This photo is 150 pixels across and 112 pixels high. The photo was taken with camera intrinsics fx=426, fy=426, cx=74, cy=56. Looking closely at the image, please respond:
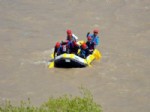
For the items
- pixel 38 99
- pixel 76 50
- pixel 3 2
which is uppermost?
pixel 3 2

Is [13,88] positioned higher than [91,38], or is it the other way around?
[91,38]

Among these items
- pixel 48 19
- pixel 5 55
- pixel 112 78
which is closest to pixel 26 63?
pixel 5 55

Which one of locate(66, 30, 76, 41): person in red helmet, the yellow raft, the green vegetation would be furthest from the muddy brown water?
the green vegetation

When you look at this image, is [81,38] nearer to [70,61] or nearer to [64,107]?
[70,61]

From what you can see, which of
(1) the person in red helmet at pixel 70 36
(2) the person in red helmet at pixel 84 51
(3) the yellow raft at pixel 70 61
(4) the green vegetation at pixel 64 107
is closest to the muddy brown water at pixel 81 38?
(3) the yellow raft at pixel 70 61

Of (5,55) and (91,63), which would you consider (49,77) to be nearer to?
A: (91,63)

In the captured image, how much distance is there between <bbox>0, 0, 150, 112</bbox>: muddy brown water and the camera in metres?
13.4

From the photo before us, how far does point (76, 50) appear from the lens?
50.1 ft

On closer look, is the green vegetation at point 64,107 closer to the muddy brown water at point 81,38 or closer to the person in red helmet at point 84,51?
the muddy brown water at point 81,38

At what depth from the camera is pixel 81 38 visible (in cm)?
1931

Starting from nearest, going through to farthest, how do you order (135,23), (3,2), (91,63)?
(91,63)
(135,23)
(3,2)

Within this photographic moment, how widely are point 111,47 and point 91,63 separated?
2.35 m

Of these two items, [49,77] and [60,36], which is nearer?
[49,77]

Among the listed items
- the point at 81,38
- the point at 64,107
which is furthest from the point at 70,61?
the point at 64,107
